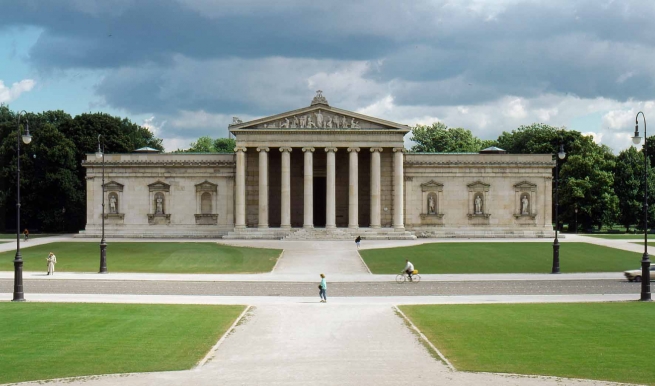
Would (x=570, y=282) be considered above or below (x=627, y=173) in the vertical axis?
below

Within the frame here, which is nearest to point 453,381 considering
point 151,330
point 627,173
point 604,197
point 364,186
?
point 151,330

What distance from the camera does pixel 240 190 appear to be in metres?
94.1

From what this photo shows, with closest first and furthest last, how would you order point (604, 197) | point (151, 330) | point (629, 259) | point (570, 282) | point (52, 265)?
1. point (151, 330)
2. point (570, 282)
3. point (52, 265)
4. point (629, 259)
5. point (604, 197)

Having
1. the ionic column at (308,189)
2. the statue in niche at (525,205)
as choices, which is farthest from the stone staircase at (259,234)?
the statue in niche at (525,205)

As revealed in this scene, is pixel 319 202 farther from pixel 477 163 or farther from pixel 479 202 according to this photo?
pixel 477 163

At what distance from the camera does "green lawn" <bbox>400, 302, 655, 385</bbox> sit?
24.3 meters

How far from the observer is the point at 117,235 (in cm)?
9838

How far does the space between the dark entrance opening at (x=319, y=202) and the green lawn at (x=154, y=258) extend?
21808mm

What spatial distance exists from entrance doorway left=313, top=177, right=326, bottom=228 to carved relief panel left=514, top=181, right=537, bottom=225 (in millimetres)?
25993

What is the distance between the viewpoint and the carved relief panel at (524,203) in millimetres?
98438

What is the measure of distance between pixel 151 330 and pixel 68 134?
324 ft

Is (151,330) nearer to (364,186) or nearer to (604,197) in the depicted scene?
(364,186)

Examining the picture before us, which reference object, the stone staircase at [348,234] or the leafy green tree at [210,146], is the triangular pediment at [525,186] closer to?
the stone staircase at [348,234]

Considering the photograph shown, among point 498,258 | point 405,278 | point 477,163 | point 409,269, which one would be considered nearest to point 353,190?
point 477,163
